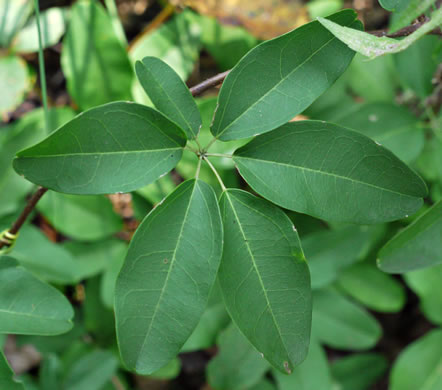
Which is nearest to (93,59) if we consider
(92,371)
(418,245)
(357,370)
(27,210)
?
(27,210)

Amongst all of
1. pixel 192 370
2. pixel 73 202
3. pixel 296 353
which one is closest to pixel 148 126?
pixel 296 353

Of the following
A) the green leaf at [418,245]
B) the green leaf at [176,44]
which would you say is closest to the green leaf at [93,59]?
the green leaf at [176,44]

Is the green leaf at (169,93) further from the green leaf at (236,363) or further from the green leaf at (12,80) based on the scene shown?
the green leaf at (12,80)

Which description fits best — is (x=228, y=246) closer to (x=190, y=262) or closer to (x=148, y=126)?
(x=190, y=262)

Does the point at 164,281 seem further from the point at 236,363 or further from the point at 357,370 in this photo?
the point at 357,370

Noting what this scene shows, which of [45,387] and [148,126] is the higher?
[148,126]

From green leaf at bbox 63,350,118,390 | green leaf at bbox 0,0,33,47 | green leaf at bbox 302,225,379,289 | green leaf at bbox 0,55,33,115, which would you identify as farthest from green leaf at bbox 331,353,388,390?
green leaf at bbox 0,0,33,47
